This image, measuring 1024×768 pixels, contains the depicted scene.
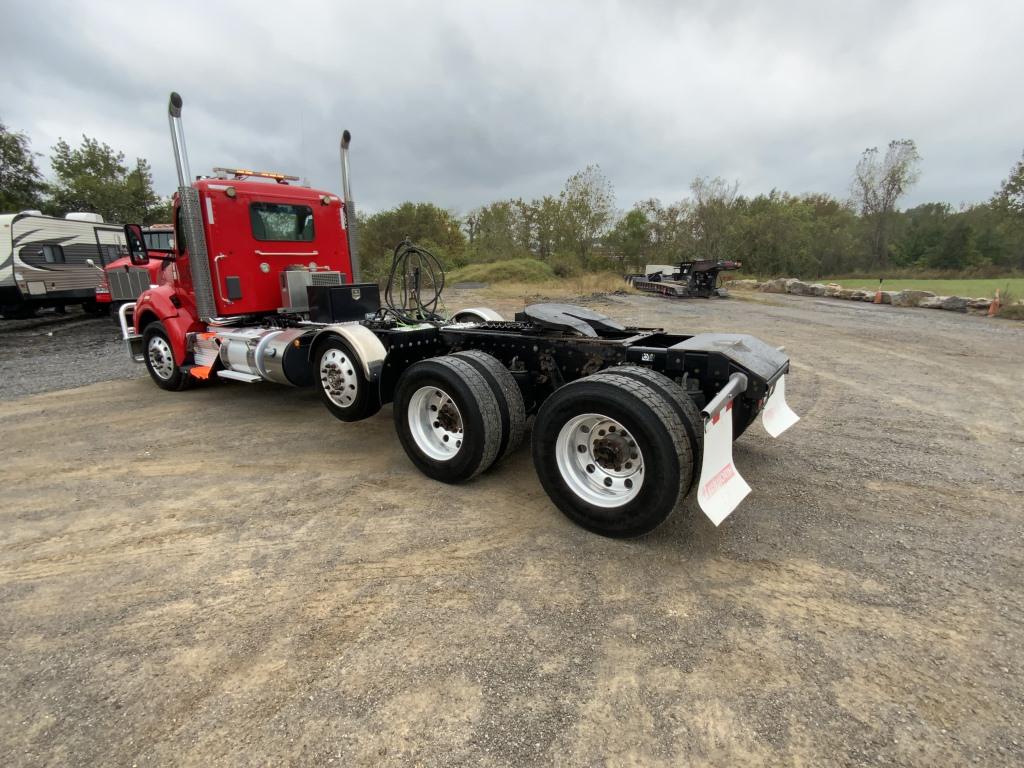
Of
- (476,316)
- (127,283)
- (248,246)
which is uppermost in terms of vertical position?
(248,246)

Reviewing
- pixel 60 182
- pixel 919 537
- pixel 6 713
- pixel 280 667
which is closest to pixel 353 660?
pixel 280 667

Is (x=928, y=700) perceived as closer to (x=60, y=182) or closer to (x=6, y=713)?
(x=6, y=713)

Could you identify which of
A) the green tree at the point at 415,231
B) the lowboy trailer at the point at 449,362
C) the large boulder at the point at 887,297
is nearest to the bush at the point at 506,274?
the green tree at the point at 415,231

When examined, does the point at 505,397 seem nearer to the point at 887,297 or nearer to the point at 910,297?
the point at 910,297

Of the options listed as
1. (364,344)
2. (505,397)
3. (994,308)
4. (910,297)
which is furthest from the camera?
(910,297)

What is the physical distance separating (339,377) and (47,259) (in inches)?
587

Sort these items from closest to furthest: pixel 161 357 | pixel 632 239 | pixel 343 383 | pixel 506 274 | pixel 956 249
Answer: pixel 343 383, pixel 161 357, pixel 506 274, pixel 956 249, pixel 632 239

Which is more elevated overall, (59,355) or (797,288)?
(797,288)

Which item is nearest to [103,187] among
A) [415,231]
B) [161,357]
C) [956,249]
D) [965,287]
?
[415,231]

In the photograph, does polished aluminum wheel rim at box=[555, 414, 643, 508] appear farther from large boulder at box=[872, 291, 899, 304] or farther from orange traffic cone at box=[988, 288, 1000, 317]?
large boulder at box=[872, 291, 899, 304]

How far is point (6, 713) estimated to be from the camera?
2.08 metres

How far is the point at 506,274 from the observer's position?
3080 centimetres

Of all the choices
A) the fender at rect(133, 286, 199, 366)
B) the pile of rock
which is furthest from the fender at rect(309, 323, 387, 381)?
the pile of rock

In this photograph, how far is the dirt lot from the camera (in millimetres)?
1957
